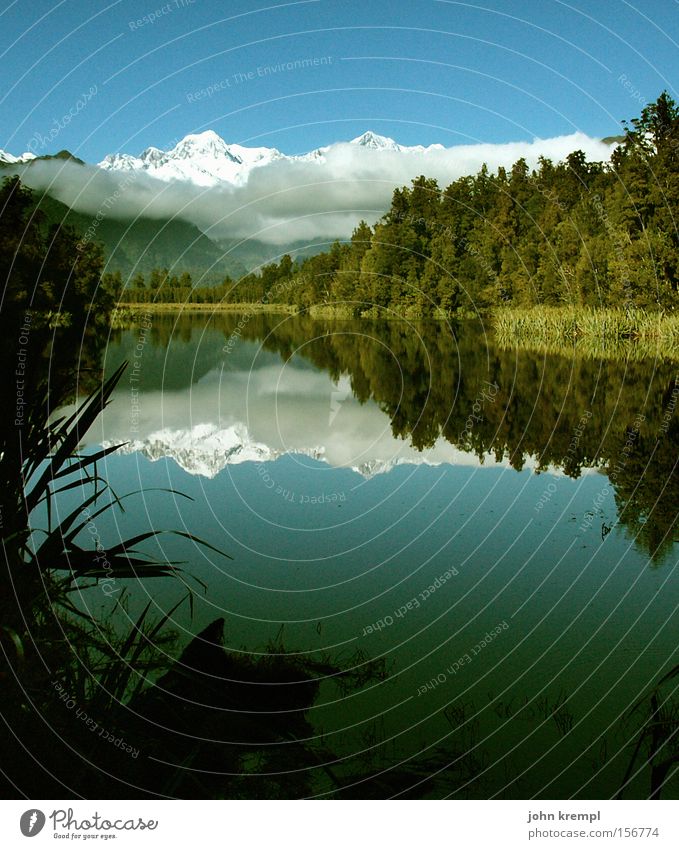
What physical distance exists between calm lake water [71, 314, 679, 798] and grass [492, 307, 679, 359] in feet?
32.9

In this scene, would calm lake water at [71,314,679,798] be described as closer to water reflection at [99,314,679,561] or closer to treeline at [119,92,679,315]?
water reflection at [99,314,679,561]

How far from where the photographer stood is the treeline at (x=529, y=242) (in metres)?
35.0

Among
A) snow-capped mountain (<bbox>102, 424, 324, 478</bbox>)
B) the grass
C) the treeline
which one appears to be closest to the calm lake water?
snow-capped mountain (<bbox>102, 424, 324, 478</bbox>)

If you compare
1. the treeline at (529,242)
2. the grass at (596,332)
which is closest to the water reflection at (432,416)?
the grass at (596,332)

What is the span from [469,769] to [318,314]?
65834 mm

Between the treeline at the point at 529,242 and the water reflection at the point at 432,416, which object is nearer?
the water reflection at the point at 432,416

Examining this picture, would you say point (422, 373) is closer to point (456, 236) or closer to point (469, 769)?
point (469, 769)

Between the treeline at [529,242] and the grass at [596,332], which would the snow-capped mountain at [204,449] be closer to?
the grass at [596,332]

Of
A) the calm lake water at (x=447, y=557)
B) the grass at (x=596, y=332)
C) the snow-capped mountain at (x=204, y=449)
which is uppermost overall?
the grass at (x=596, y=332)

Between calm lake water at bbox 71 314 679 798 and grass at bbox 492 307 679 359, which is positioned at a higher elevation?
grass at bbox 492 307 679 359

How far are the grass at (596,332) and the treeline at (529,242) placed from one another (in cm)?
166

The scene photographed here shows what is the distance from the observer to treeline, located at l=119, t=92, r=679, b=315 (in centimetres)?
3500

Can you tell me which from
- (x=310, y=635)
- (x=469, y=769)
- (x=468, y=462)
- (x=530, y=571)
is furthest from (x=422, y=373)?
(x=469, y=769)

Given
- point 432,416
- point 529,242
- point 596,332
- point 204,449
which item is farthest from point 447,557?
point 529,242
